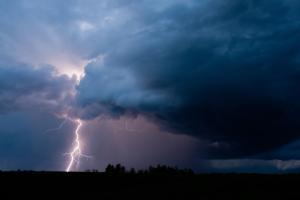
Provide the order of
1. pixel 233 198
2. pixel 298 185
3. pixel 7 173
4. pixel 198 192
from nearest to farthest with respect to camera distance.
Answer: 1. pixel 233 198
2. pixel 198 192
3. pixel 298 185
4. pixel 7 173

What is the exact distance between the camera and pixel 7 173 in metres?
39.5

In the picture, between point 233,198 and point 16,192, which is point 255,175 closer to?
point 233,198

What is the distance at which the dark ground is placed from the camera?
32.9 meters

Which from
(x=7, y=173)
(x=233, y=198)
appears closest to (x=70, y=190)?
(x=7, y=173)

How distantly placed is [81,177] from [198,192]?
12.4m

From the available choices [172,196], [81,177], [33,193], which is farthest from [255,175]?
[33,193]

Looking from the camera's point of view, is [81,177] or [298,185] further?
[81,177]

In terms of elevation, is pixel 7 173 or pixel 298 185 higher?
pixel 7 173

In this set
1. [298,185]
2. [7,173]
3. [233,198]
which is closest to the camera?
[233,198]

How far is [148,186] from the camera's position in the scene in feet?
123

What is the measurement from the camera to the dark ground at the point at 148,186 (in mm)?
32875

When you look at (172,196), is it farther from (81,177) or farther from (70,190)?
(81,177)

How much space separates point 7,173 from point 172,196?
16.6m

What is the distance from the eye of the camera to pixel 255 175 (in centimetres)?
4181
